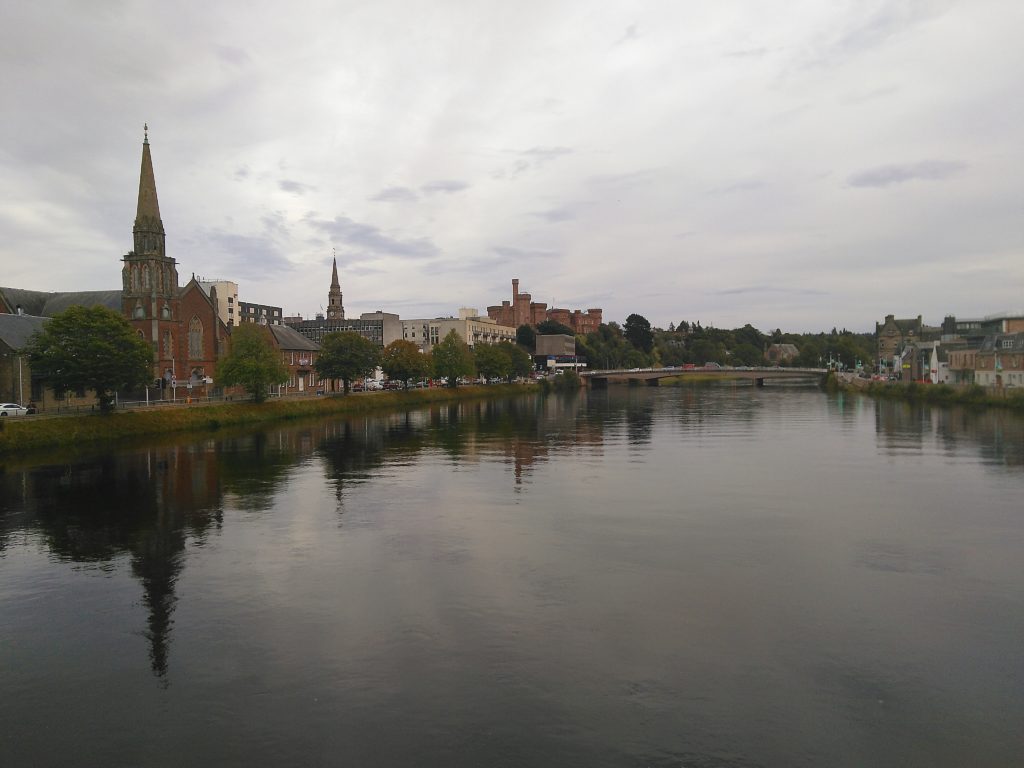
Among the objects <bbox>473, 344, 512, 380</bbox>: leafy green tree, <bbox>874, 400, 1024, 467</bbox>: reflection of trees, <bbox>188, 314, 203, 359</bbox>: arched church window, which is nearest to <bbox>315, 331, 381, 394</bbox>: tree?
<bbox>188, 314, 203, 359</bbox>: arched church window

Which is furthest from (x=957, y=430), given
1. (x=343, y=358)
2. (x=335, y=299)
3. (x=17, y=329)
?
(x=335, y=299)

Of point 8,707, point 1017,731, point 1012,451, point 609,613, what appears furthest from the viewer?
point 1012,451

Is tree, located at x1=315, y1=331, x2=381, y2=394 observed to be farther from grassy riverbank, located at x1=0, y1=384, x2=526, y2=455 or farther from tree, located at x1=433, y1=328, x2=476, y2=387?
tree, located at x1=433, y1=328, x2=476, y2=387

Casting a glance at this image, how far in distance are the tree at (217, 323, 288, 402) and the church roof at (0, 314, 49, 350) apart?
1743 cm

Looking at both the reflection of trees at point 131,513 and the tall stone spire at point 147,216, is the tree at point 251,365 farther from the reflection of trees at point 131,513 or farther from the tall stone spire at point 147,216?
the reflection of trees at point 131,513

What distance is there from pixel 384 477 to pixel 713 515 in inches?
777

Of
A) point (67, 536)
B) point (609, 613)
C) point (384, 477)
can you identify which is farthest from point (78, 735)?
point (384, 477)

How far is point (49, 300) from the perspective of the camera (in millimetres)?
87812

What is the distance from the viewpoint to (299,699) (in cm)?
1466

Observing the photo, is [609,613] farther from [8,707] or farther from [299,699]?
[8,707]

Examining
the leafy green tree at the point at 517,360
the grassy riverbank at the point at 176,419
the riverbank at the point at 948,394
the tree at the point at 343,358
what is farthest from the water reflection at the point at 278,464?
the leafy green tree at the point at 517,360

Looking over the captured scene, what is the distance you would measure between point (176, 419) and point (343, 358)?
30.0m

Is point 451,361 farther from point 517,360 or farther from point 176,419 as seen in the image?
point 176,419

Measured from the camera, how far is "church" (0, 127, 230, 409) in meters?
77.2
